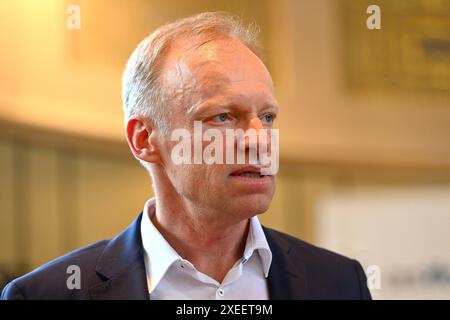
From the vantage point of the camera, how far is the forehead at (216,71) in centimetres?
137

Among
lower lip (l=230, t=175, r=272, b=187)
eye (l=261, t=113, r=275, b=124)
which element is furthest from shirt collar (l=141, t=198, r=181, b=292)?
eye (l=261, t=113, r=275, b=124)

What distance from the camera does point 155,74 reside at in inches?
57.7

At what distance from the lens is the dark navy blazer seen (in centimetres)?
137

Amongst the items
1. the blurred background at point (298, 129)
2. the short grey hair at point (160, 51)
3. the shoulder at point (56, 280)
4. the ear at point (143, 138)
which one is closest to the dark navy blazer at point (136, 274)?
the shoulder at point (56, 280)

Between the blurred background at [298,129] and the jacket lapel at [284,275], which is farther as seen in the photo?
the blurred background at [298,129]

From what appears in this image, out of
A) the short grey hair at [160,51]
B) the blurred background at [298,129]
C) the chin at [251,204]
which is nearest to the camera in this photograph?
the chin at [251,204]

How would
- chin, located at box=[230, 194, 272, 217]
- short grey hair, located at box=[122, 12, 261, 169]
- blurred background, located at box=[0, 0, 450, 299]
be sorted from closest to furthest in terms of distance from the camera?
chin, located at box=[230, 194, 272, 217] → short grey hair, located at box=[122, 12, 261, 169] → blurred background, located at box=[0, 0, 450, 299]

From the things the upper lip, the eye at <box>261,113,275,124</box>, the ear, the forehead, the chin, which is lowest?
the chin

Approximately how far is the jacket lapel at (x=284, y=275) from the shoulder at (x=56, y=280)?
0.36 metres

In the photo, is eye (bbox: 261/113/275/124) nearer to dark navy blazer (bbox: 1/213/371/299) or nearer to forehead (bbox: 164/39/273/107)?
forehead (bbox: 164/39/273/107)

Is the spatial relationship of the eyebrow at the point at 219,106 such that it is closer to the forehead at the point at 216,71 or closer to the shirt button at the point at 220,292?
the forehead at the point at 216,71

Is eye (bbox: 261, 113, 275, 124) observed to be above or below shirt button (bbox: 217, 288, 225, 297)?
above
